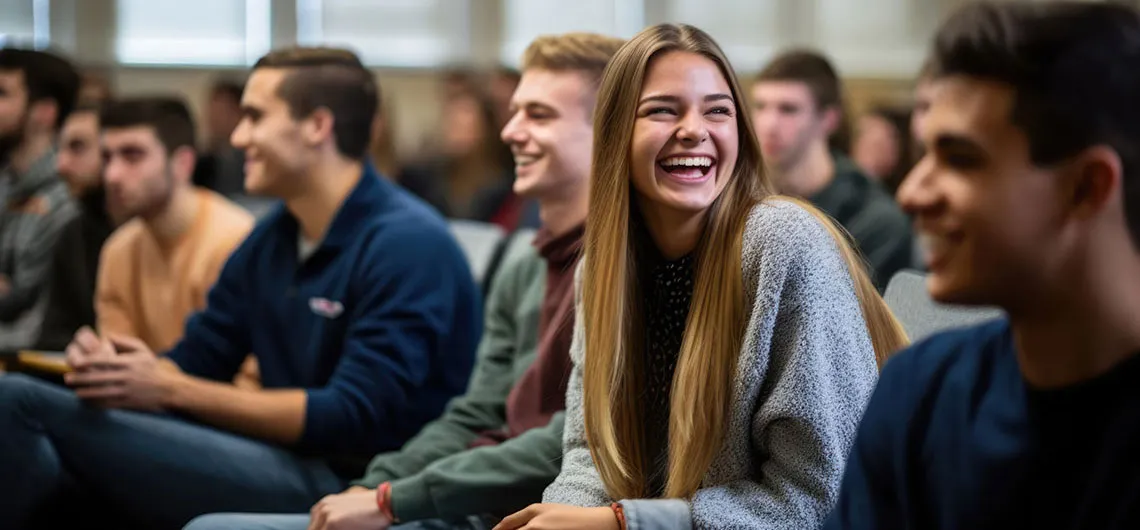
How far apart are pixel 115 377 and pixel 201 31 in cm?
689

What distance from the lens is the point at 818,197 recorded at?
12.4 feet

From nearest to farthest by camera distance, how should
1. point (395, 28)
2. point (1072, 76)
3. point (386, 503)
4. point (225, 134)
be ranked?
point (1072, 76), point (386, 503), point (225, 134), point (395, 28)

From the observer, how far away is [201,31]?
347 inches

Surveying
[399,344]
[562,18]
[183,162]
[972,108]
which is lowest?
[399,344]

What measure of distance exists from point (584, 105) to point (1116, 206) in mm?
1371

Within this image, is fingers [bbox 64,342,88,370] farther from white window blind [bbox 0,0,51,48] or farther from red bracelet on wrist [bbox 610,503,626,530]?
white window blind [bbox 0,0,51,48]

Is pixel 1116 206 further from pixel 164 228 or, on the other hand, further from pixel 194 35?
pixel 194 35

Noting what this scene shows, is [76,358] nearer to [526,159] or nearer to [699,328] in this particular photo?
[526,159]

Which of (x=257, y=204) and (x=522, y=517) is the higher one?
(x=522, y=517)

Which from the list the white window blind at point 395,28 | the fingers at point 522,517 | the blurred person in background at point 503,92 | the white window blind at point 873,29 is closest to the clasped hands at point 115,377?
the fingers at point 522,517

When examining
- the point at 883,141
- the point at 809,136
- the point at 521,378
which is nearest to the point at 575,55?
the point at 521,378

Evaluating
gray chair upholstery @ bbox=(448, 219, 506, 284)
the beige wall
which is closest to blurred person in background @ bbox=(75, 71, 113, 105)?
the beige wall

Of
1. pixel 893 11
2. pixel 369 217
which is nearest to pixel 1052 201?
pixel 369 217

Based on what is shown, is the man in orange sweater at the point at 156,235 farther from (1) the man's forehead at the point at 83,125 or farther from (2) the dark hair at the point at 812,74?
(2) the dark hair at the point at 812,74
